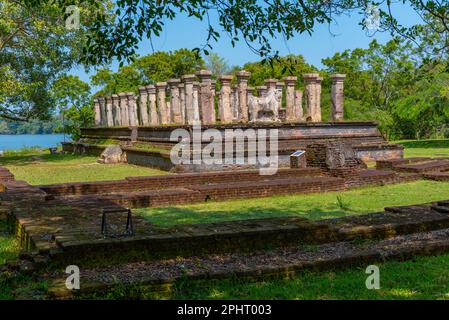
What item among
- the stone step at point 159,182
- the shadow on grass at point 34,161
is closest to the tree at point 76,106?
the shadow on grass at point 34,161

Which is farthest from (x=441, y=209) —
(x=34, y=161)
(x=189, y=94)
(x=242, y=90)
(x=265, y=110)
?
(x=34, y=161)

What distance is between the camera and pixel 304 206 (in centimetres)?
985

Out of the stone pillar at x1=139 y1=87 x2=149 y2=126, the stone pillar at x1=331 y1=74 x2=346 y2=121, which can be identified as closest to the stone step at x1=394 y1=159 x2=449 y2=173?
the stone pillar at x1=331 y1=74 x2=346 y2=121

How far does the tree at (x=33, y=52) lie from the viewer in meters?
20.3

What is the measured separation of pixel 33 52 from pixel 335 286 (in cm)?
2119

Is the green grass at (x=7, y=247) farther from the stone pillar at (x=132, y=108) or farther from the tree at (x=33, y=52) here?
the stone pillar at (x=132, y=108)

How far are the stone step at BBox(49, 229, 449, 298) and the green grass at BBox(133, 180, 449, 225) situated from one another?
2776 mm

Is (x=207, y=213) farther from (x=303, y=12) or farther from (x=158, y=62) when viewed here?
(x=158, y=62)

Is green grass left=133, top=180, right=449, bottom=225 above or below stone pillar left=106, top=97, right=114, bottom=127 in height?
below

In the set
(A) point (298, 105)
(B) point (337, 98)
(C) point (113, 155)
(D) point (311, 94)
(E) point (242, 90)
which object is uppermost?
(E) point (242, 90)

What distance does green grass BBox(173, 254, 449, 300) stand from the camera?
419cm

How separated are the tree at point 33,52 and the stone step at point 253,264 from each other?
14938mm

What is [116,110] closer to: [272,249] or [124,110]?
[124,110]

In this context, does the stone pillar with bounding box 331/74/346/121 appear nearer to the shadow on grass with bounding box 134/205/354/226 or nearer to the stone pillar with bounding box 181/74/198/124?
the stone pillar with bounding box 181/74/198/124
